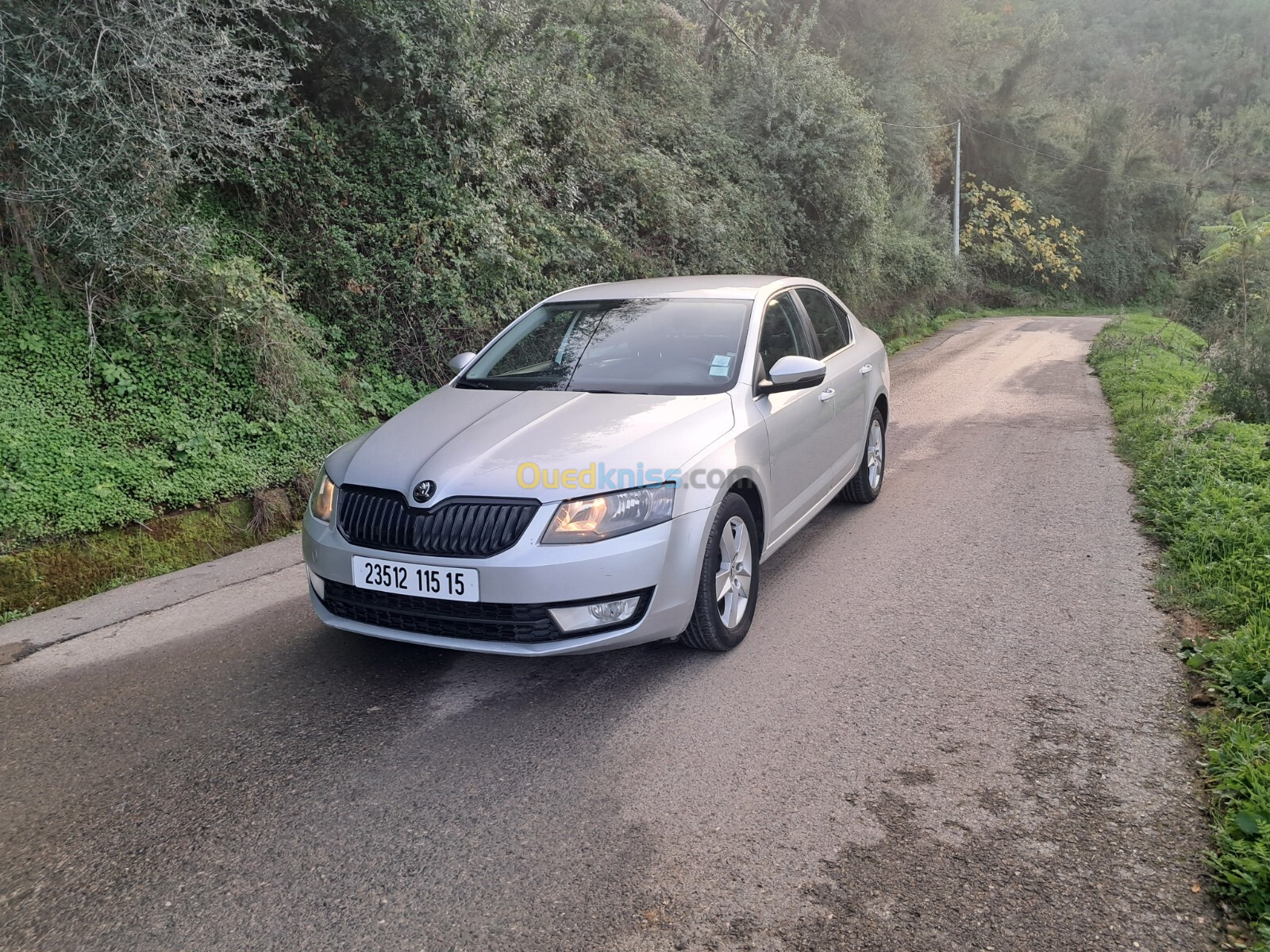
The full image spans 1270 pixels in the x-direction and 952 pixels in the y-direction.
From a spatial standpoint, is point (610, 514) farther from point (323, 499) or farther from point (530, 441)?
point (323, 499)

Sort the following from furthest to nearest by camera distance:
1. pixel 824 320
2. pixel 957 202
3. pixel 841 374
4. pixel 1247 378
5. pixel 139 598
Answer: pixel 957 202 < pixel 1247 378 < pixel 824 320 < pixel 841 374 < pixel 139 598

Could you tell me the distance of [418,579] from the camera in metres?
3.56

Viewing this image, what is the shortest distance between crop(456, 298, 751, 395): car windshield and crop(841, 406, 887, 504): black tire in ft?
6.48

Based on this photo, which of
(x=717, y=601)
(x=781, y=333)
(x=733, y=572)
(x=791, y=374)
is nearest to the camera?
(x=717, y=601)

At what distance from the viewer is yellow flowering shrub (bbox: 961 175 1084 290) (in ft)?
131

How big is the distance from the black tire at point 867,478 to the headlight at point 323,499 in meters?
3.59

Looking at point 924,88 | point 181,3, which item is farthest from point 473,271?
point 924,88

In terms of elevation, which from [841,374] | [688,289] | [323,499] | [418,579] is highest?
[688,289]

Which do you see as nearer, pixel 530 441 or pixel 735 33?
pixel 530 441

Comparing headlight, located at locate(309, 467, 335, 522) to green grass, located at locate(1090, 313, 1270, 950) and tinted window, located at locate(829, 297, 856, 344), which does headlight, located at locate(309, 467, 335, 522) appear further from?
tinted window, located at locate(829, 297, 856, 344)

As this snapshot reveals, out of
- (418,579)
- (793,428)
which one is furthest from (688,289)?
(418,579)

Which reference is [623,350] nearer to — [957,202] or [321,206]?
[321,206]

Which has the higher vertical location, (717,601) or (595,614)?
(595,614)

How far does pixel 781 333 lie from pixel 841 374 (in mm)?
803
